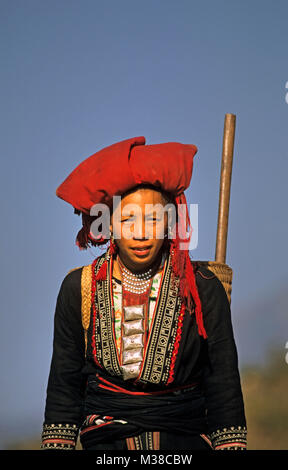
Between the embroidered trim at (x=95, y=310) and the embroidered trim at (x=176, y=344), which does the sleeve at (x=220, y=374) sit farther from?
the embroidered trim at (x=95, y=310)

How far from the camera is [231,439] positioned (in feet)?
14.6

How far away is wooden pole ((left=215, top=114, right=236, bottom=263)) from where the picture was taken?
17.5 ft

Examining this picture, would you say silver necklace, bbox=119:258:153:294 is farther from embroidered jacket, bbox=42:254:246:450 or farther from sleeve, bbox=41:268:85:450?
sleeve, bbox=41:268:85:450

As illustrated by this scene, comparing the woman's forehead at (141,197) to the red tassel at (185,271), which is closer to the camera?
the woman's forehead at (141,197)

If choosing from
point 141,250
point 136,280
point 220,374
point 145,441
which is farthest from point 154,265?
point 145,441

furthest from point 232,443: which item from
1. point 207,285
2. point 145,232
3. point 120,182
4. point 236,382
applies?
point 120,182

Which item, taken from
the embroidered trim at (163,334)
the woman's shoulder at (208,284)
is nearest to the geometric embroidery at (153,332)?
the embroidered trim at (163,334)

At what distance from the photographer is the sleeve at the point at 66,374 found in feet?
15.2

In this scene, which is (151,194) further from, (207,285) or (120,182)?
(207,285)

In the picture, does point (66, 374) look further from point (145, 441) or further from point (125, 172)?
point (125, 172)

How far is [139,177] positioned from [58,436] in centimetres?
159
